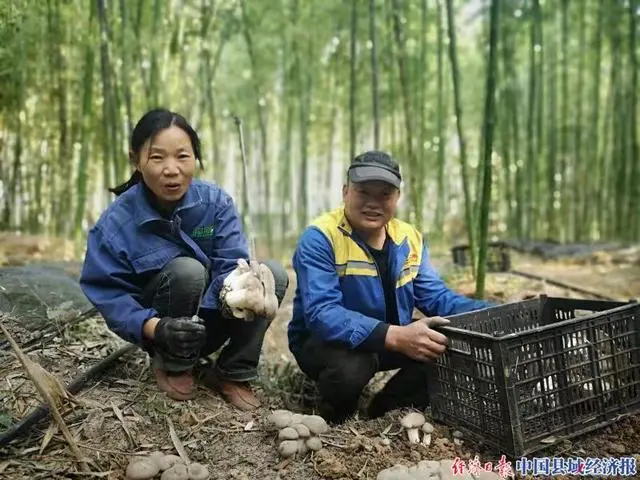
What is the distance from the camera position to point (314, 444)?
1.87 metres

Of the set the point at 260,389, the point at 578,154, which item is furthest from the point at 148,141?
the point at 578,154

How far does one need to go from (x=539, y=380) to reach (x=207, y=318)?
4.07ft

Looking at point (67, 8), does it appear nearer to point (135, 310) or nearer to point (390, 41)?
point (135, 310)

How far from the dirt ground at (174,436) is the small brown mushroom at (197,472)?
0.08 metres

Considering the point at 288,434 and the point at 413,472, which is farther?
the point at 288,434

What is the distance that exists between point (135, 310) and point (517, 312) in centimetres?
151

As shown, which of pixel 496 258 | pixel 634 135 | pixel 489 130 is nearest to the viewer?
pixel 489 130

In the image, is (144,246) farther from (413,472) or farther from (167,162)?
(413,472)

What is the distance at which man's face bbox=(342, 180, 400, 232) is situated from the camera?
225 centimetres

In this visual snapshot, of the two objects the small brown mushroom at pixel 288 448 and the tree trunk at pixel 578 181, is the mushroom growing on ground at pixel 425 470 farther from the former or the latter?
the tree trunk at pixel 578 181

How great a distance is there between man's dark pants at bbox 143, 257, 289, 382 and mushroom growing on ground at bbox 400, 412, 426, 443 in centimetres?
65

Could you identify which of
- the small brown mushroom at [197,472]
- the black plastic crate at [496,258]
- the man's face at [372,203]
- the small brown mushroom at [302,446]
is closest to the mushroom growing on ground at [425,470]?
the small brown mushroom at [302,446]

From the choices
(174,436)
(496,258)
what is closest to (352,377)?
(174,436)

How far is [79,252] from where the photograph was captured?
5.39 m
